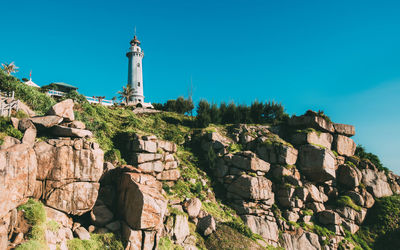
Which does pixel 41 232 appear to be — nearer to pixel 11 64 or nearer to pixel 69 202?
pixel 69 202

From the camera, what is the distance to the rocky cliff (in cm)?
1310

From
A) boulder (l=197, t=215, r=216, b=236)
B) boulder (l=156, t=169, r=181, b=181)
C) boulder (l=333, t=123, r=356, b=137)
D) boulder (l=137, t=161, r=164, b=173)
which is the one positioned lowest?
boulder (l=197, t=215, r=216, b=236)

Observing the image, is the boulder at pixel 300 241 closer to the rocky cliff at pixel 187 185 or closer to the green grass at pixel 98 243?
the rocky cliff at pixel 187 185

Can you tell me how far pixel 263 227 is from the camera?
2036 cm

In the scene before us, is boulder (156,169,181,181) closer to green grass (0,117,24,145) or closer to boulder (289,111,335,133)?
green grass (0,117,24,145)

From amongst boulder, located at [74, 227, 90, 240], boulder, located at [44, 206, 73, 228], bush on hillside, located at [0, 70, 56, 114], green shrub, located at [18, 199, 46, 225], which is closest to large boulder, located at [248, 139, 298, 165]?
boulder, located at [74, 227, 90, 240]

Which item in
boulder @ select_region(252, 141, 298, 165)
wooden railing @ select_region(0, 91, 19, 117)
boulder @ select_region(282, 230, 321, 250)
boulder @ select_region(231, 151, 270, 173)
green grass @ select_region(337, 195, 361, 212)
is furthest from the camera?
boulder @ select_region(252, 141, 298, 165)

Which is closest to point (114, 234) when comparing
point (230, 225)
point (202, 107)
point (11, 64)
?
point (230, 225)

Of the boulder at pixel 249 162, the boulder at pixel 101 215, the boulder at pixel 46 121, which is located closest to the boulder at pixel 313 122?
the boulder at pixel 249 162

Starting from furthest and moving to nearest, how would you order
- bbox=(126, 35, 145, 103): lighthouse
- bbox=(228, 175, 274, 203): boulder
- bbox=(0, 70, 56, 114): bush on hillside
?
bbox=(126, 35, 145, 103): lighthouse → bbox=(0, 70, 56, 114): bush on hillside → bbox=(228, 175, 274, 203): boulder

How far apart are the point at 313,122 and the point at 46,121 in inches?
1020

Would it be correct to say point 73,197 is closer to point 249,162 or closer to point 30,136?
point 30,136

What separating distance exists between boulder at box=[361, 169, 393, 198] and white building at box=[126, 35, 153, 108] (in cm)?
4721

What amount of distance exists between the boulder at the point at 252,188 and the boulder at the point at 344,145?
1142cm
